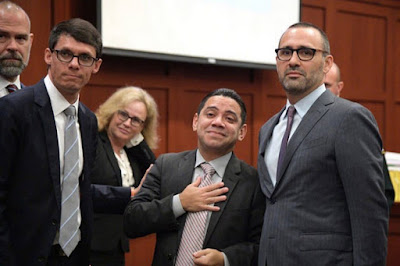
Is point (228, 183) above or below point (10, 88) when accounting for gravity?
below

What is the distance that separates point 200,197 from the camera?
1781 mm

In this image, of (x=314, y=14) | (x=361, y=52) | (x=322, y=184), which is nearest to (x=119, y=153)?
(x=322, y=184)

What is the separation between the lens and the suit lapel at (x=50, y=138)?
5.55 feet

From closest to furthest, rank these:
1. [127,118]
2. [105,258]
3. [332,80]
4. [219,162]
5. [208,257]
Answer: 1. [208,257]
2. [219,162]
3. [105,258]
4. [127,118]
5. [332,80]

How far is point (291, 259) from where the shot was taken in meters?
1.64

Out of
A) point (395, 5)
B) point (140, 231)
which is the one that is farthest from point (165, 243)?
point (395, 5)

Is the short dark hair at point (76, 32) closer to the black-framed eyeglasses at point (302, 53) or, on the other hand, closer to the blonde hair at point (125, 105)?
the black-framed eyeglasses at point (302, 53)

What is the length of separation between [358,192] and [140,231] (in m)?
0.81

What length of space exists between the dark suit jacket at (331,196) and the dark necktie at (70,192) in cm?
70

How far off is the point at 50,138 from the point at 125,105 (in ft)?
3.52

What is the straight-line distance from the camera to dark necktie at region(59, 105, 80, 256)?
174 cm

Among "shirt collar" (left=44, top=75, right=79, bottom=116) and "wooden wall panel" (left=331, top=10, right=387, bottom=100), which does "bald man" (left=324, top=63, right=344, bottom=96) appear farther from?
"wooden wall panel" (left=331, top=10, right=387, bottom=100)

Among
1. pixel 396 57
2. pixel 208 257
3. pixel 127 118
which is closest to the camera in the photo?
pixel 208 257

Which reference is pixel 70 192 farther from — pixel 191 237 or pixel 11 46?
pixel 11 46
